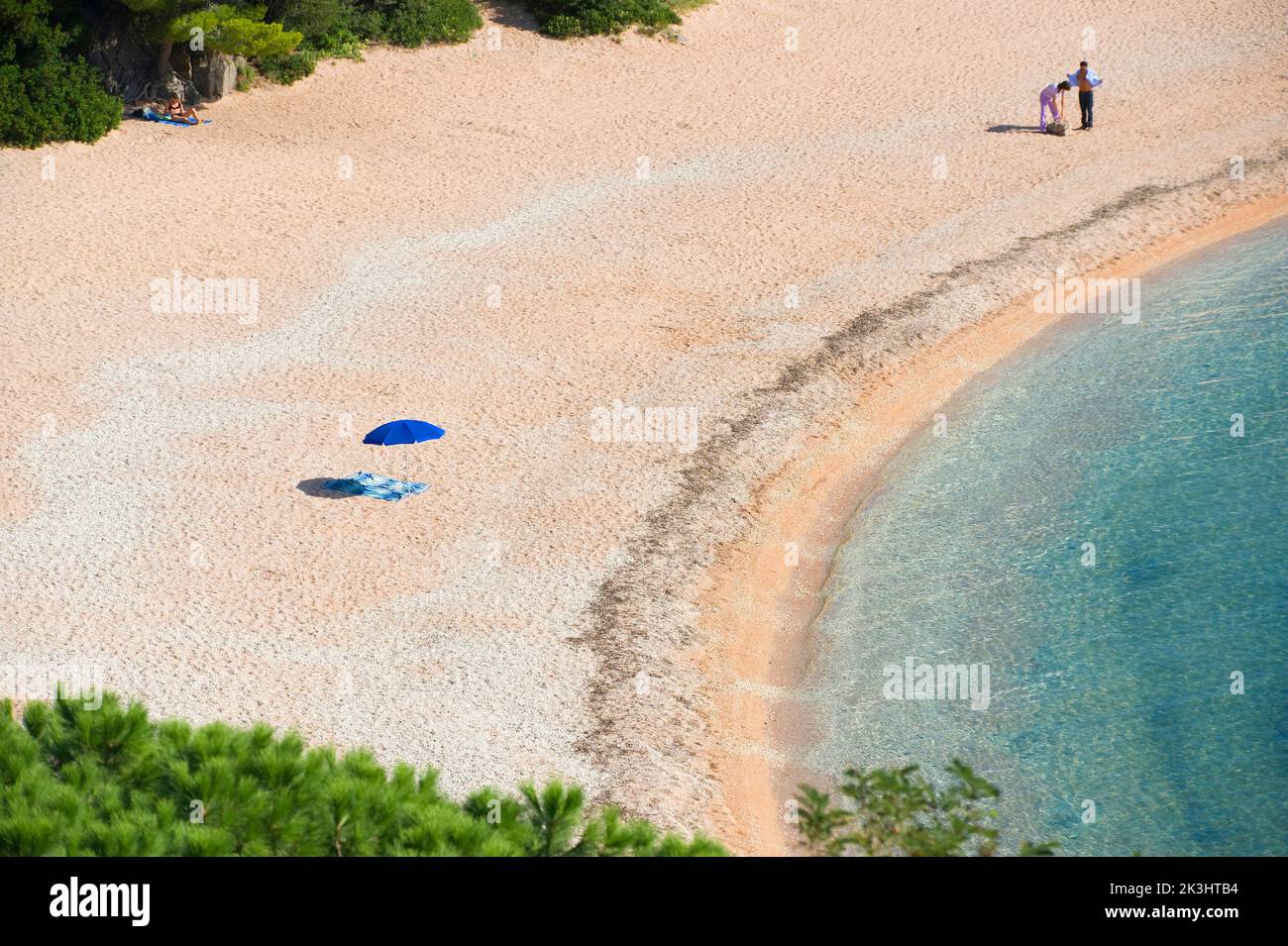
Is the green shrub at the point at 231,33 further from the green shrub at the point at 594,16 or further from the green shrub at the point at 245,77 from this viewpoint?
the green shrub at the point at 594,16

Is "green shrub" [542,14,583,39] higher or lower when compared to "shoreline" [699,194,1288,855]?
higher

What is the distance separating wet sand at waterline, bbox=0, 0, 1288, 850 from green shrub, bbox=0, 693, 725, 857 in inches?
199

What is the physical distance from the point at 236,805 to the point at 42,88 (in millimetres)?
28143

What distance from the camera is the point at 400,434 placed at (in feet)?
75.5

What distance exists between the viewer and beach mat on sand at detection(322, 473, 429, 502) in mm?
21859

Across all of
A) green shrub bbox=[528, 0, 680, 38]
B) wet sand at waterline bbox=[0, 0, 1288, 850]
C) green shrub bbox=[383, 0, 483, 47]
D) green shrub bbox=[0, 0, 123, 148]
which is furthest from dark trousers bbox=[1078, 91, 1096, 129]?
green shrub bbox=[0, 0, 123, 148]

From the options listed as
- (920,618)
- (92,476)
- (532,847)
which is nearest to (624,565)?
(920,618)

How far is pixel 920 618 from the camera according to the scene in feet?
68.3

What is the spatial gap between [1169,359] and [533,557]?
13929 mm

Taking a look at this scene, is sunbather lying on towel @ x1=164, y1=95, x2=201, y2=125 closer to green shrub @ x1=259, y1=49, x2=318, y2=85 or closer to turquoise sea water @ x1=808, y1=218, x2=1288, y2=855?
green shrub @ x1=259, y1=49, x2=318, y2=85

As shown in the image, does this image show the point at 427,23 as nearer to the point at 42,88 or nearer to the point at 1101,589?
the point at 42,88

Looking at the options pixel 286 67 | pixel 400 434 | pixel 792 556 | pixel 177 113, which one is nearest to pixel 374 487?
pixel 400 434

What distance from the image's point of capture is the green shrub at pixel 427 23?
1558 inches

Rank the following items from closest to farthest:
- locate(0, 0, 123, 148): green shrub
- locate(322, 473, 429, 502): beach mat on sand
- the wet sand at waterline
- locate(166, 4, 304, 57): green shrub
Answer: the wet sand at waterline → locate(322, 473, 429, 502): beach mat on sand → locate(0, 0, 123, 148): green shrub → locate(166, 4, 304, 57): green shrub
